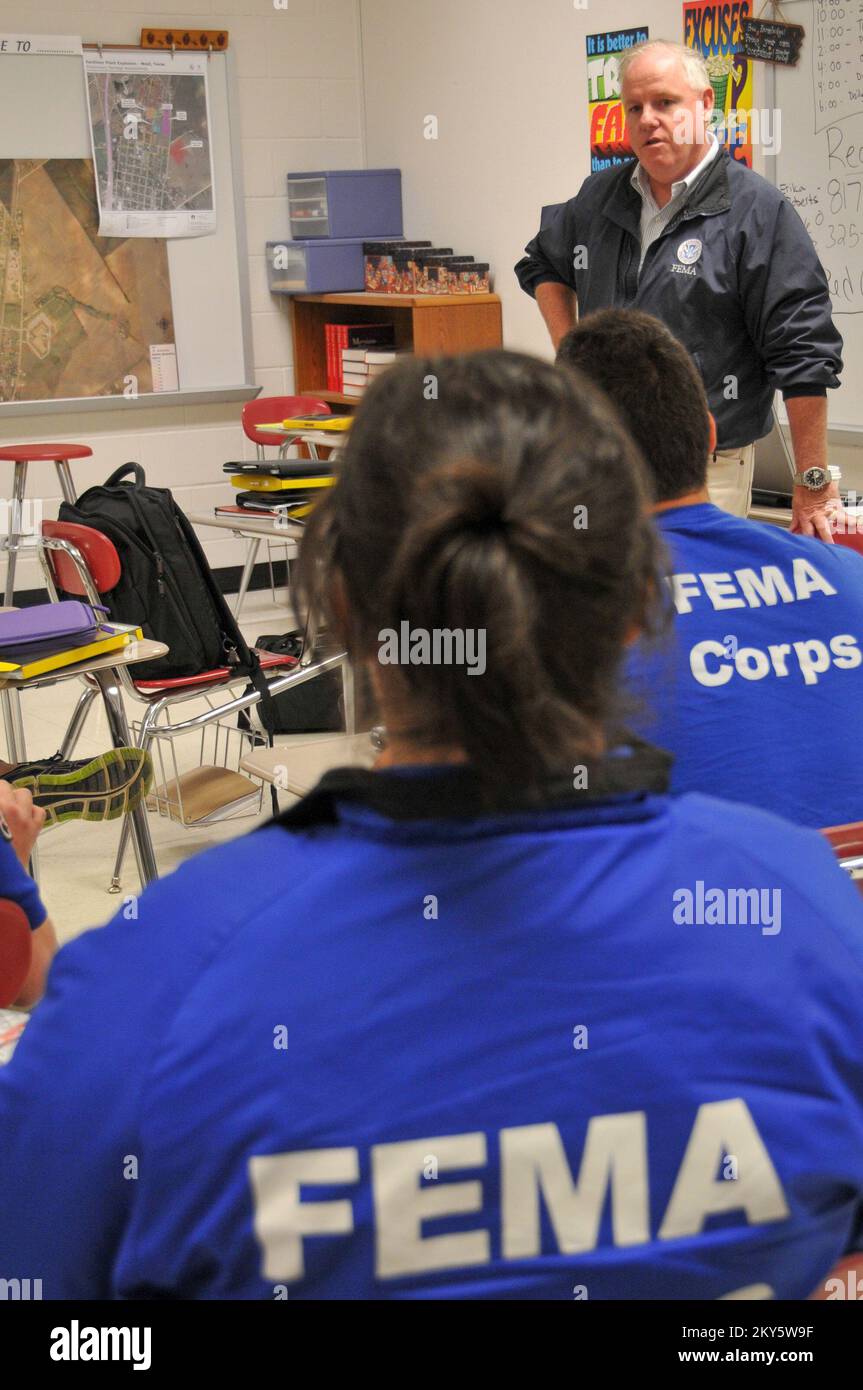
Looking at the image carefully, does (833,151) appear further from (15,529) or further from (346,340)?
(15,529)

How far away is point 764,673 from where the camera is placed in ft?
5.19

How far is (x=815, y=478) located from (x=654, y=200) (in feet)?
2.43

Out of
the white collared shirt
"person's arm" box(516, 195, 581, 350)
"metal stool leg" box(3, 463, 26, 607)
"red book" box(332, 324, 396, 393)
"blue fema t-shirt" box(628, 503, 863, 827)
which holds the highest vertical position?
the white collared shirt

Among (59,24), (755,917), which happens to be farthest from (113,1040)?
(59,24)

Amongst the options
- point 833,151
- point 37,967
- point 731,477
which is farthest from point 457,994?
point 833,151

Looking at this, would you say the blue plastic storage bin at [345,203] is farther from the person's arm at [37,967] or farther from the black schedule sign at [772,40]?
the person's arm at [37,967]

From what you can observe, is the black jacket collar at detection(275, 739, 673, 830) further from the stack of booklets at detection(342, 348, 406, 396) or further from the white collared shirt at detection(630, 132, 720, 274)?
the stack of booklets at detection(342, 348, 406, 396)

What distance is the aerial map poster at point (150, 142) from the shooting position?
593 centimetres

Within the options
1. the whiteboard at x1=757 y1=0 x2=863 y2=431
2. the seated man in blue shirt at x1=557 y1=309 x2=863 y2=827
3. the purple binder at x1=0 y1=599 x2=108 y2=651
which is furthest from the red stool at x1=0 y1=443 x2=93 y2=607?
the seated man in blue shirt at x1=557 y1=309 x2=863 y2=827

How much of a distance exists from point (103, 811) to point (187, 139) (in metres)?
4.33

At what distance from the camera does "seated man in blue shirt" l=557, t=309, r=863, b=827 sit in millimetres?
1564

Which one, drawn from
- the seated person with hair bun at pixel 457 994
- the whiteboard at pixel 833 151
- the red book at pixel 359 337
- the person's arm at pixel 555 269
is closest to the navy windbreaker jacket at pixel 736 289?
the person's arm at pixel 555 269

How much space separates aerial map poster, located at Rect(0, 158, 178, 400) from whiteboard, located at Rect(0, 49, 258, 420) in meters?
0.05

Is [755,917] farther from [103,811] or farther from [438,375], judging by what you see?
[103,811]
